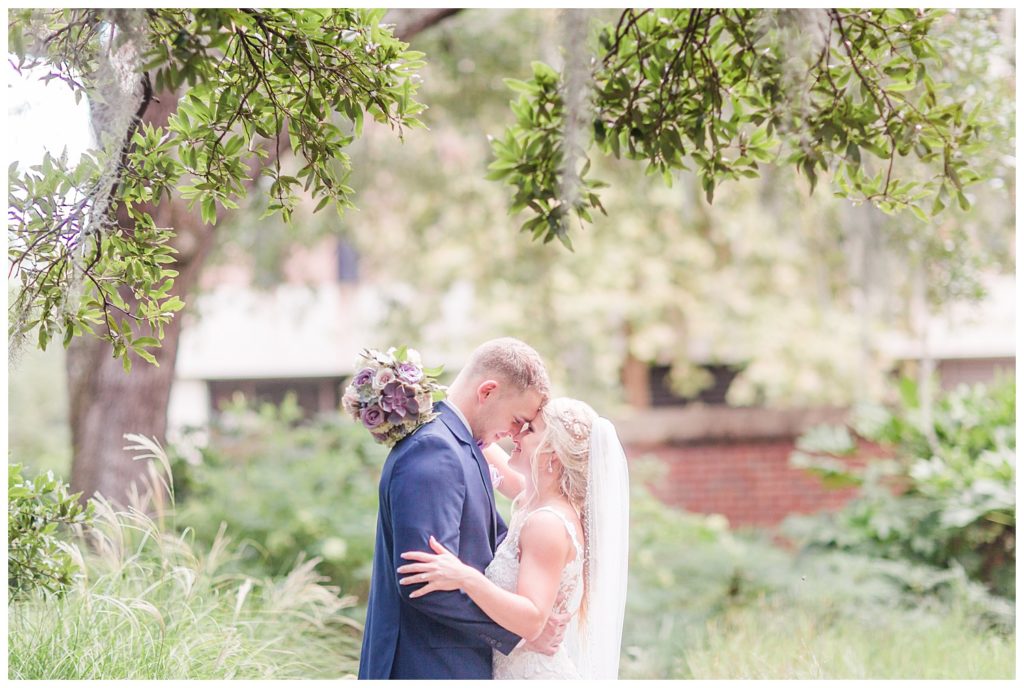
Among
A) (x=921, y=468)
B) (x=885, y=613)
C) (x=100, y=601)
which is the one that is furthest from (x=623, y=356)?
(x=100, y=601)

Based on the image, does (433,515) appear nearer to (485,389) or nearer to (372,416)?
(372,416)

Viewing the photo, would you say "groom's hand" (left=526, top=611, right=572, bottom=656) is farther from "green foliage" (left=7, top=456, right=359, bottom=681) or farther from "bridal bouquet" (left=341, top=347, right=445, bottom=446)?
"green foliage" (left=7, top=456, right=359, bottom=681)

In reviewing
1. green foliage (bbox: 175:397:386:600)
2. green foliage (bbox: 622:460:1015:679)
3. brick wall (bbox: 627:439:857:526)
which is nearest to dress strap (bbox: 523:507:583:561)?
green foliage (bbox: 622:460:1015:679)

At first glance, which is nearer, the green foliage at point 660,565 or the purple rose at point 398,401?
the purple rose at point 398,401

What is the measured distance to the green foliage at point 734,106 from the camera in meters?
3.37

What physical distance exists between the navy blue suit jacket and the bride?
0.05 metres

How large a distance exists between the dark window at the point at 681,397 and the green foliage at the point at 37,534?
10079 mm

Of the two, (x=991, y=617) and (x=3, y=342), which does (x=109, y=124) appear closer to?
(x=3, y=342)

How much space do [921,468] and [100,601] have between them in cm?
545

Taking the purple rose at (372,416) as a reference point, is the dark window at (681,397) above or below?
above

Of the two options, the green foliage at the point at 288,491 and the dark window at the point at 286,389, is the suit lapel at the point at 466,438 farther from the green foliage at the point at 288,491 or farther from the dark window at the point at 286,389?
the dark window at the point at 286,389

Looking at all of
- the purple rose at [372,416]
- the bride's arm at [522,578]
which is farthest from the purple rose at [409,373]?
the bride's arm at [522,578]

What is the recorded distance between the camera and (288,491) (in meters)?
6.54

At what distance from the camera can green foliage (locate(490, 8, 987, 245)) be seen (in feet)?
11.1
